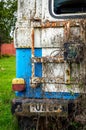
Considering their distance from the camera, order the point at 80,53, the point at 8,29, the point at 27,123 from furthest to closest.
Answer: the point at 8,29 → the point at 27,123 → the point at 80,53

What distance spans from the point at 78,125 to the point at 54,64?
33.2 inches

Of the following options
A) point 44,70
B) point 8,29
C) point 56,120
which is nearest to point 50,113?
point 56,120

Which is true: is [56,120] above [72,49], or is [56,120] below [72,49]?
below

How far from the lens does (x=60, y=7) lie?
5152 millimetres

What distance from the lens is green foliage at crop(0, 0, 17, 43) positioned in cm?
3894

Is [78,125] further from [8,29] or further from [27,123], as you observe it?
[8,29]

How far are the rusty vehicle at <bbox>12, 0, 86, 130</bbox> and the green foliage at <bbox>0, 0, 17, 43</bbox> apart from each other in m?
33.6

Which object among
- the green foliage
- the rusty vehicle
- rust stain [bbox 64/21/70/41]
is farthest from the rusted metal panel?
the green foliage

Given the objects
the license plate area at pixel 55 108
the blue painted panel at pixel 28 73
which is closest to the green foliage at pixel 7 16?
the blue painted panel at pixel 28 73

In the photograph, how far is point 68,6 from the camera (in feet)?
17.0

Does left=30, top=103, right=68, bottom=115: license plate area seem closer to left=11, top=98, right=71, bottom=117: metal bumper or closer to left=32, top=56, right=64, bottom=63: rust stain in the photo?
left=11, top=98, right=71, bottom=117: metal bumper

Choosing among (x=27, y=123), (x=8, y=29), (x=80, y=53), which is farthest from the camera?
(x=8, y=29)

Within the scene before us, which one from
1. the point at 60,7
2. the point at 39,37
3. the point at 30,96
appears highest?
the point at 60,7

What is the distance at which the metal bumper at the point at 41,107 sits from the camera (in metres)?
4.93
